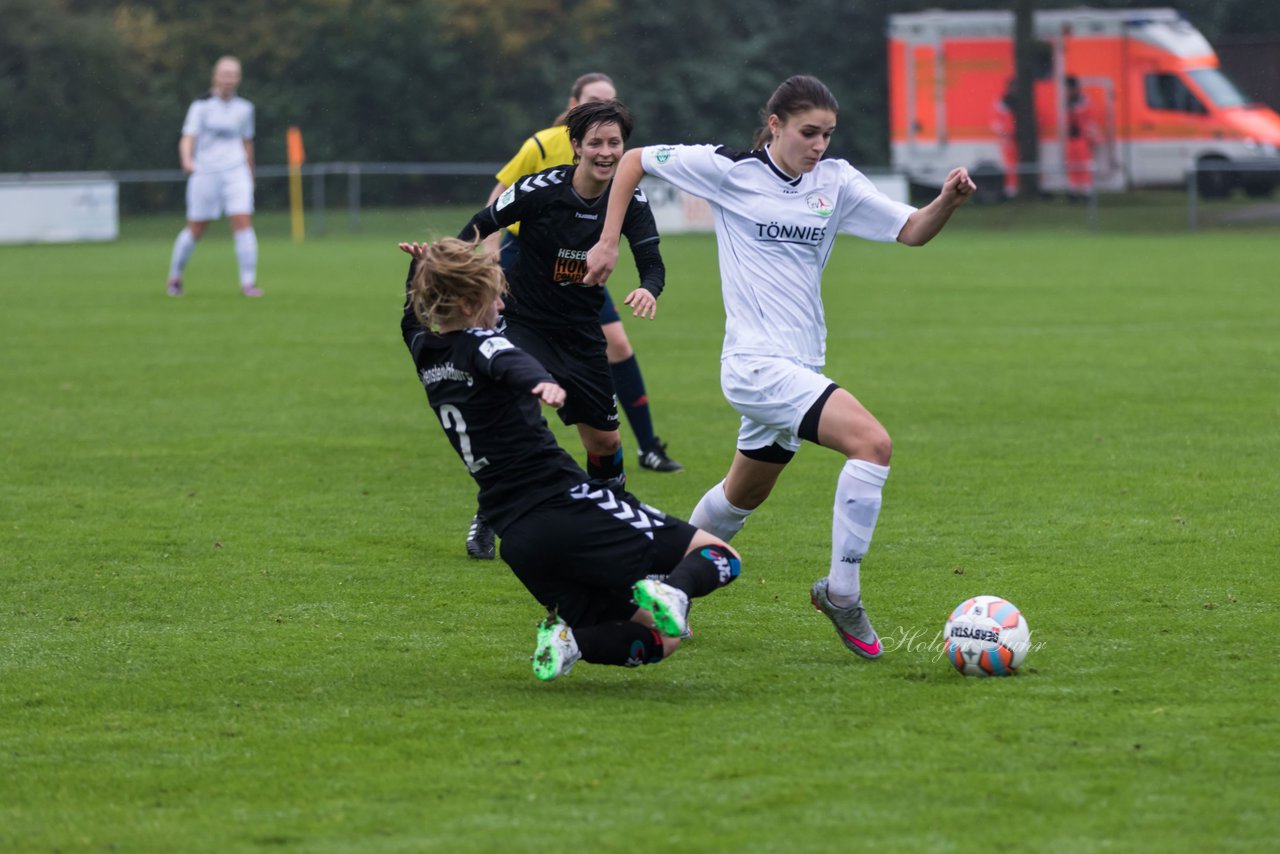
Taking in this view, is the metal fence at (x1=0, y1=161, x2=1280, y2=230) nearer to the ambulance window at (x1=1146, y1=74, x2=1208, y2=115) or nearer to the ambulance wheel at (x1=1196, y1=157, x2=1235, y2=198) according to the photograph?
the ambulance wheel at (x1=1196, y1=157, x2=1235, y2=198)

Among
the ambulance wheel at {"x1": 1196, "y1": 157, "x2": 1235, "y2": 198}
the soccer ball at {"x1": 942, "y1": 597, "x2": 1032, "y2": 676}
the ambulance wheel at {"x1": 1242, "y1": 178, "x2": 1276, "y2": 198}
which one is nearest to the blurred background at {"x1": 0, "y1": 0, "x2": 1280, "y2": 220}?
the ambulance wheel at {"x1": 1242, "y1": 178, "x2": 1276, "y2": 198}

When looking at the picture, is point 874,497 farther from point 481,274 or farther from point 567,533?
point 481,274

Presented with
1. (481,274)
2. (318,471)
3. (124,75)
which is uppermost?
(124,75)

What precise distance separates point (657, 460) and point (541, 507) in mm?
4246

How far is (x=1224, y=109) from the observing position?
Answer: 34219 mm

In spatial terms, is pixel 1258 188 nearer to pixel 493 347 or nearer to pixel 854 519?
pixel 854 519

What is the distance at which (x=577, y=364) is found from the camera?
6.99m

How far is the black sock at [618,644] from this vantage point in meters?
4.96

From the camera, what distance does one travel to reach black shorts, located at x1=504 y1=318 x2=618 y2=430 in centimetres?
693

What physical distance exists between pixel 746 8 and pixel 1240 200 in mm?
16383

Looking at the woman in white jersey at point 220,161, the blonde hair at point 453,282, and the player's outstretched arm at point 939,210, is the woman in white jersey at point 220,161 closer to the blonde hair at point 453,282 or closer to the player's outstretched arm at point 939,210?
the player's outstretched arm at point 939,210

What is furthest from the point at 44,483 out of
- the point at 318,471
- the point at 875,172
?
the point at 875,172

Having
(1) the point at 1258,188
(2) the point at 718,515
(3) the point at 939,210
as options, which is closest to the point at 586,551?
(2) the point at 718,515

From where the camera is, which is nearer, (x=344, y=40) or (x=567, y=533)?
(x=567, y=533)
